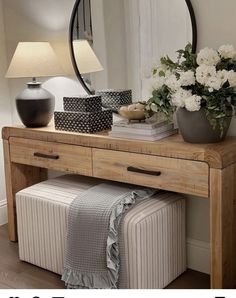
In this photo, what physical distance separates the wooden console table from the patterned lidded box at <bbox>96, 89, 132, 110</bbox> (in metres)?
0.33

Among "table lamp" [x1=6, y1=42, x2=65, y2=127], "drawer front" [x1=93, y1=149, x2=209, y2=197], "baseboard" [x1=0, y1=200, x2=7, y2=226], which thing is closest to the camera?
"drawer front" [x1=93, y1=149, x2=209, y2=197]

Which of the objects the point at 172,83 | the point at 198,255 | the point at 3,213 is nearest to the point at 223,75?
the point at 172,83

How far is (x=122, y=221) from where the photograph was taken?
2.48 m

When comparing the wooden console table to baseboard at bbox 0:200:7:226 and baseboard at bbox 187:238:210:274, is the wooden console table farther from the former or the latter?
baseboard at bbox 0:200:7:226

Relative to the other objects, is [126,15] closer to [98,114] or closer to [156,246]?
[98,114]

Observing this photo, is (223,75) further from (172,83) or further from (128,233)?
(128,233)

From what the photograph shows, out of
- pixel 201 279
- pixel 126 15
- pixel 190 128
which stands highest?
pixel 126 15

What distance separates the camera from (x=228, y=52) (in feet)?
7.66

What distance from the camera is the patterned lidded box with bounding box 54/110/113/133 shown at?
2855mm

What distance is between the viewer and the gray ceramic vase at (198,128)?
7.83 feet

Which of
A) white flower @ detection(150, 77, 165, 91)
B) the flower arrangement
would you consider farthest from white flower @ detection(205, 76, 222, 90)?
white flower @ detection(150, 77, 165, 91)

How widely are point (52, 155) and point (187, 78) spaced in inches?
41.3

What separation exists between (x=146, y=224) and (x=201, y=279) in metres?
0.57

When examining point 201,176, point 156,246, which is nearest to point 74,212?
point 156,246
